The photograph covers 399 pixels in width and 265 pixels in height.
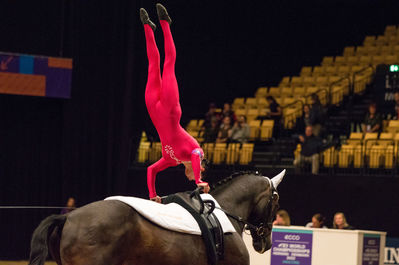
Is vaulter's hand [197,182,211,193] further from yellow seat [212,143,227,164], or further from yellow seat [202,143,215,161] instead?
yellow seat [202,143,215,161]

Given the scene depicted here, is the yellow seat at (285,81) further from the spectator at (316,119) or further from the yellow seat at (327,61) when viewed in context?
the spectator at (316,119)

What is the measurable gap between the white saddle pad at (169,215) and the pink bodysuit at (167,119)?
631mm

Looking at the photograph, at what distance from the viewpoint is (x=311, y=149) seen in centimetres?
1369

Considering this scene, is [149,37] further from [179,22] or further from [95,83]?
[179,22]

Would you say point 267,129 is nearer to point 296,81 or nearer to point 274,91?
point 274,91

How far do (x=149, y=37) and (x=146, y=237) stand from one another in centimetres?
230

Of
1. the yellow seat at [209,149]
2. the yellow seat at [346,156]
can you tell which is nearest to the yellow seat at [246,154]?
the yellow seat at [209,149]

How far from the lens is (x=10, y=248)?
846 cm

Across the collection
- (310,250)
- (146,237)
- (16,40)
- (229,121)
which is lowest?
(310,250)

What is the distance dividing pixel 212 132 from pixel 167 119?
877 cm

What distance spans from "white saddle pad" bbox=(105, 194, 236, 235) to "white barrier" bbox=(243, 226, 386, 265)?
362 centimetres

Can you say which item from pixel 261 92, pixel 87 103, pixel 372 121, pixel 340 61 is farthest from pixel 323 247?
pixel 340 61

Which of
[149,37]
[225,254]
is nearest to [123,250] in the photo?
[225,254]

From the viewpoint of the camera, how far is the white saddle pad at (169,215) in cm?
555
